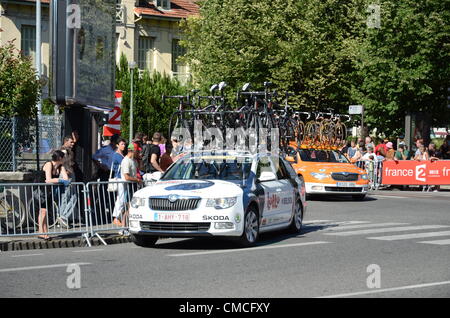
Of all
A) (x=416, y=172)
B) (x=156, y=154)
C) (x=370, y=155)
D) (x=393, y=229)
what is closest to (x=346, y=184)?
(x=416, y=172)

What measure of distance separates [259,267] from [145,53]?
47.0 meters

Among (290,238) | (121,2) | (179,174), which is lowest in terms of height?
(290,238)

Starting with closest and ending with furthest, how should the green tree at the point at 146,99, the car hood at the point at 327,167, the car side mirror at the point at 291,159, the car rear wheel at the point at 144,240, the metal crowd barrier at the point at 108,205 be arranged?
the car rear wheel at the point at 144,240, the metal crowd barrier at the point at 108,205, the car side mirror at the point at 291,159, the car hood at the point at 327,167, the green tree at the point at 146,99

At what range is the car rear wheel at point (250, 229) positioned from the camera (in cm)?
1483

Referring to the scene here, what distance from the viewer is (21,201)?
15.4 m

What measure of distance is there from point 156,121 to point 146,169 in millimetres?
30637

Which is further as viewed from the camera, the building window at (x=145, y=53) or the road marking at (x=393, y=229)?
the building window at (x=145, y=53)

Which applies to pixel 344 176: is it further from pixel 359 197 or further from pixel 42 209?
pixel 42 209

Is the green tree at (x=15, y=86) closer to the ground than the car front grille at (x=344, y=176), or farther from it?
farther from it

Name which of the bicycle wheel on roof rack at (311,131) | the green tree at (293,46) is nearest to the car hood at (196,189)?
the bicycle wheel on roof rack at (311,131)

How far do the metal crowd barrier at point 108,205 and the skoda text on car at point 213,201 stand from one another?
1278 mm

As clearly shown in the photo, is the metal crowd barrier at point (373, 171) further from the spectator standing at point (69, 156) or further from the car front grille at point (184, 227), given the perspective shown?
the car front grille at point (184, 227)
